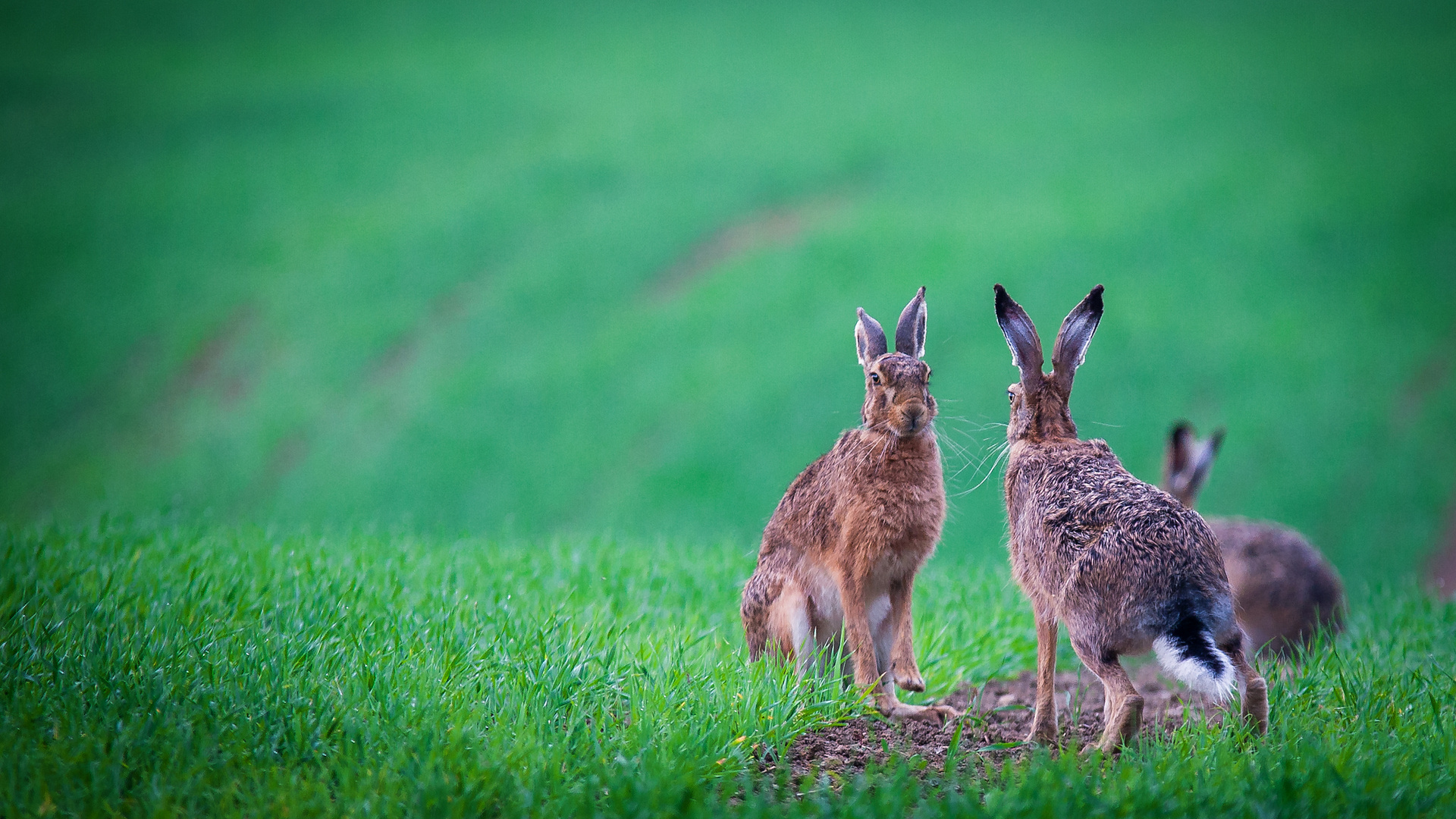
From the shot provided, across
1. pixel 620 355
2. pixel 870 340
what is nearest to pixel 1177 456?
pixel 870 340

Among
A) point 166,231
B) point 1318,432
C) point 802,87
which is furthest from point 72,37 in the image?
point 1318,432

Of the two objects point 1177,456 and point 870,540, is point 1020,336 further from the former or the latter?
point 1177,456

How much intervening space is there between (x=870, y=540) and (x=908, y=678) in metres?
0.66

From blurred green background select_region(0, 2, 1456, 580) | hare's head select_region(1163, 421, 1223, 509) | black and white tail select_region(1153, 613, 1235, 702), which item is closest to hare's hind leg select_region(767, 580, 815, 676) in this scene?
black and white tail select_region(1153, 613, 1235, 702)

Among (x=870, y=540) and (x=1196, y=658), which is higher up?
(x=870, y=540)

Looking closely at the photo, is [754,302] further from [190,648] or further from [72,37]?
[72,37]

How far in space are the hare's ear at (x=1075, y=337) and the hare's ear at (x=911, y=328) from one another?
629 millimetres

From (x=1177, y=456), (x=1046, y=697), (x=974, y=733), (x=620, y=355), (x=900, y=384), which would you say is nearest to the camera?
(x=1046, y=697)

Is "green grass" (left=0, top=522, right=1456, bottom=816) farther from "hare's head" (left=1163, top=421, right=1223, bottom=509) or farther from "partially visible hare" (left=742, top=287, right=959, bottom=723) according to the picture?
"hare's head" (left=1163, top=421, right=1223, bottom=509)

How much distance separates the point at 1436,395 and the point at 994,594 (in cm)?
809

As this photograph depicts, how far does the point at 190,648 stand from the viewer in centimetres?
434

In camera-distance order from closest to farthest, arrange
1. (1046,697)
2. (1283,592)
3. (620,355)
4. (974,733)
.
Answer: (1046,697), (974,733), (1283,592), (620,355)

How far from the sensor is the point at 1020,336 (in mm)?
4738

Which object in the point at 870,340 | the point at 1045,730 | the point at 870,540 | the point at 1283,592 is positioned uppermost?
the point at 870,340
